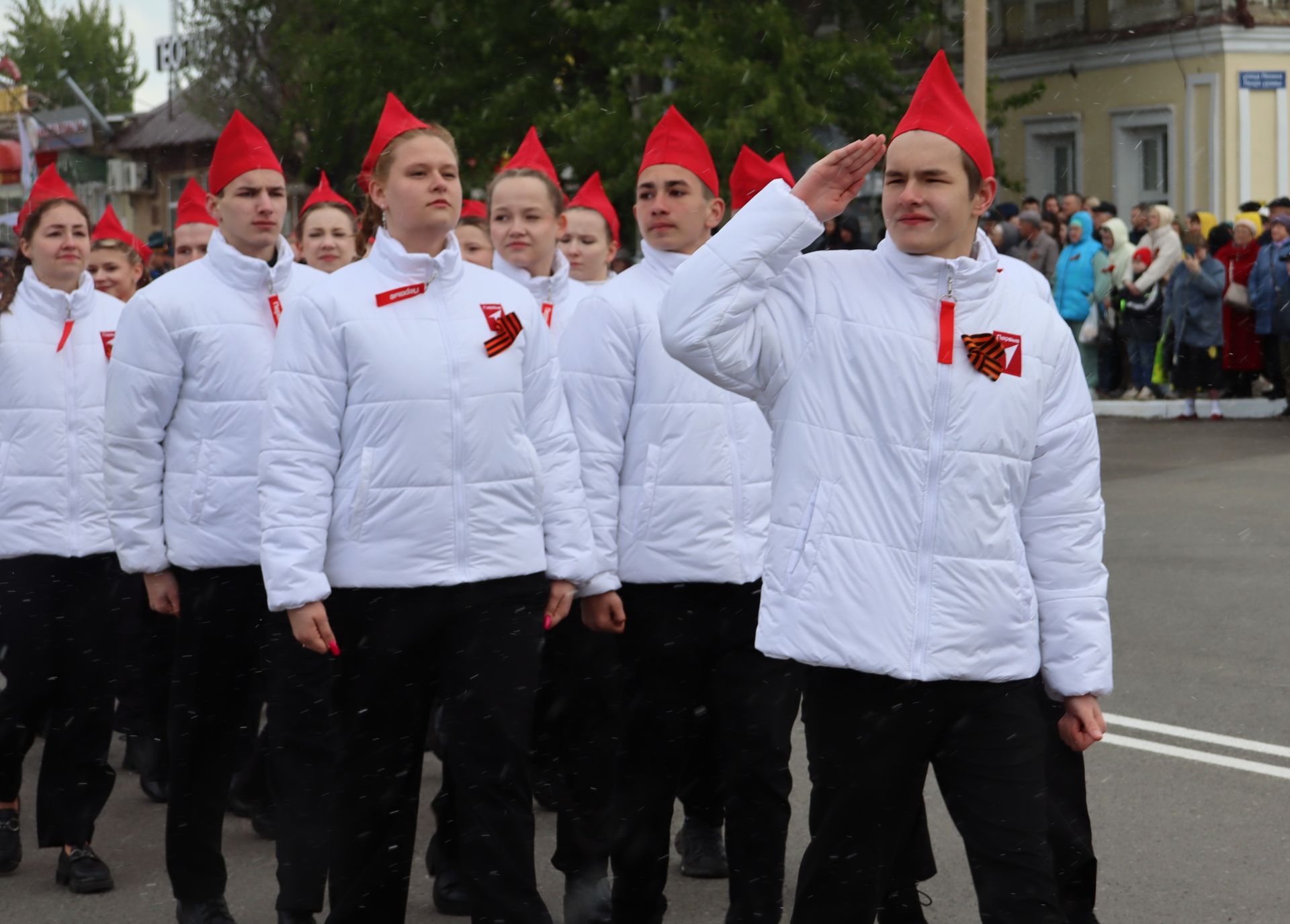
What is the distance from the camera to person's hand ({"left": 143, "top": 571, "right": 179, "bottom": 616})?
5527mm

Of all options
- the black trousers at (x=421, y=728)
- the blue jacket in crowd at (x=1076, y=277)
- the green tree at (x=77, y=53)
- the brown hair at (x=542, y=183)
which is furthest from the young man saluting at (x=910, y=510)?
the green tree at (x=77, y=53)

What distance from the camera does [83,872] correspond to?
19.6 feet

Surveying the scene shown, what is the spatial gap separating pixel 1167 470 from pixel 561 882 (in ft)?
34.9

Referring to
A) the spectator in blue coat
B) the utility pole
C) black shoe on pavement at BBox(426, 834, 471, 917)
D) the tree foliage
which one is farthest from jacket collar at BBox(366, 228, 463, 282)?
the tree foliage

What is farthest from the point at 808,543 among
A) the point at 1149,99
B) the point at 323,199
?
Result: the point at 1149,99

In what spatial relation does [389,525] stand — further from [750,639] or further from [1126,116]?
[1126,116]

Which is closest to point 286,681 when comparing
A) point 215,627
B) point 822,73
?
point 215,627

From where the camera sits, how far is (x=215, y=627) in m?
5.43

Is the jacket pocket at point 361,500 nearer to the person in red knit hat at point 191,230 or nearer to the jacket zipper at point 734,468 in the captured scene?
the jacket zipper at point 734,468

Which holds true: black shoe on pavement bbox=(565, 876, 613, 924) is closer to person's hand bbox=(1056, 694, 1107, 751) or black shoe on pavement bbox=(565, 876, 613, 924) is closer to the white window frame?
person's hand bbox=(1056, 694, 1107, 751)

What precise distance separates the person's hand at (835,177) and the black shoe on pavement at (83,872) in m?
3.42

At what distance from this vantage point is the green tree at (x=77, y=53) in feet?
A: 253

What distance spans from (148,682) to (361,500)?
2.97 metres

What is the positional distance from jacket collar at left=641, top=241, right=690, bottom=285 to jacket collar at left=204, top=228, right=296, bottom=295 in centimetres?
106
